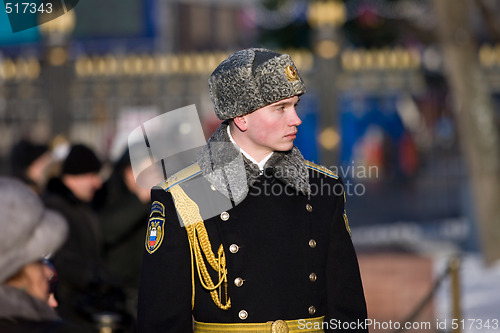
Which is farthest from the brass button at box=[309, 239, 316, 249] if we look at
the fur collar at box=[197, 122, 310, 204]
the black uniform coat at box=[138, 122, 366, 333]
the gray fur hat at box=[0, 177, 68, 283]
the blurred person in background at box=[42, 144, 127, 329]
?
the blurred person in background at box=[42, 144, 127, 329]

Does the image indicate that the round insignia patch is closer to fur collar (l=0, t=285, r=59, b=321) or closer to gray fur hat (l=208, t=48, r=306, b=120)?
gray fur hat (l=208, t=48, r=306, b=120)

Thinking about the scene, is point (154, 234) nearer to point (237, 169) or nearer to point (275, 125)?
point (237, 169)

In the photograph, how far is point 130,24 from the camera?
28.1 metres

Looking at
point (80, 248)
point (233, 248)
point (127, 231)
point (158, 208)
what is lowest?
point (127, 231)

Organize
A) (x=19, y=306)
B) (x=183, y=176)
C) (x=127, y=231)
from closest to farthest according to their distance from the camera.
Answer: (x=19, y=306)
(x=183, y=176)
(x=127, y=231)

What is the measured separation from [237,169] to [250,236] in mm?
241

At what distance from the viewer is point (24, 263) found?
244cm

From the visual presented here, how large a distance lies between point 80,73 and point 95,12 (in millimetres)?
17594

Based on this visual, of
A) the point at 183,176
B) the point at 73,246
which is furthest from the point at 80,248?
the point at 183,176

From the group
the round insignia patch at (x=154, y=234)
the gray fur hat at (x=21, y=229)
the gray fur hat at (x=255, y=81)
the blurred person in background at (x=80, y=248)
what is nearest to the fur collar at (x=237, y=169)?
the gray fur hat at (x=255, y=81)

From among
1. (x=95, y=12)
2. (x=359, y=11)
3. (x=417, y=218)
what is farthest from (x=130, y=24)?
(x=417, y=218)

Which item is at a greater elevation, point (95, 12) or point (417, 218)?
point (95, 12)

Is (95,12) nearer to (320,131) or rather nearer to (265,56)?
(320,131)

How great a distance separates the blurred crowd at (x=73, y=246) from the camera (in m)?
2.40
